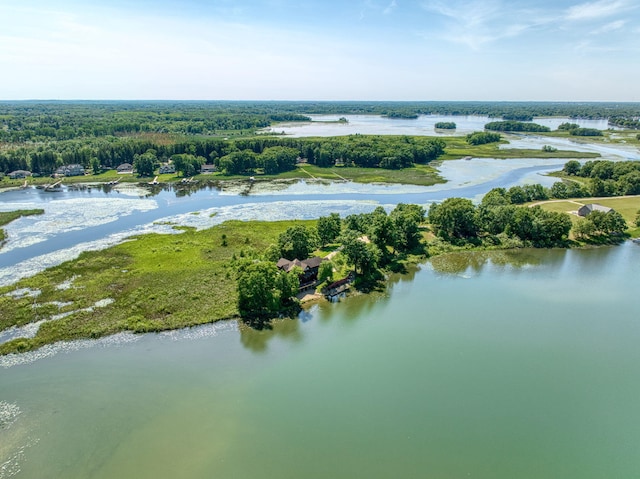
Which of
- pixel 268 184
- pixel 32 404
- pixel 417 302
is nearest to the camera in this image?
pixel 32 404

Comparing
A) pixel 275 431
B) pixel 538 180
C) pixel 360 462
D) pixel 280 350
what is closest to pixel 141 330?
pixel 280 350

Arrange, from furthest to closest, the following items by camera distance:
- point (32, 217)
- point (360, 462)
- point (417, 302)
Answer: point (32, 217), point (417, 302), point (360, 462)

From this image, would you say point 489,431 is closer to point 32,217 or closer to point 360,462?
point 360,462

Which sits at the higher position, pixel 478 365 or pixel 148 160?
pixel 148 160

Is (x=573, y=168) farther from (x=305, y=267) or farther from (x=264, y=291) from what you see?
(x=264, y=291)

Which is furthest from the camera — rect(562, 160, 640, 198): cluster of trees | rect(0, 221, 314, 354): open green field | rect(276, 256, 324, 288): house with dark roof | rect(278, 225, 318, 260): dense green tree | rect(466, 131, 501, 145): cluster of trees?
rect(466, 131, 501, 145): cluster of trees

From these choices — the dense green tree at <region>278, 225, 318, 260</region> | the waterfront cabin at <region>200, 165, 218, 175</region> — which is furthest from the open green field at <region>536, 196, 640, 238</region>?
the waterfront cabin at <region>200, 165, 218, 175</region>

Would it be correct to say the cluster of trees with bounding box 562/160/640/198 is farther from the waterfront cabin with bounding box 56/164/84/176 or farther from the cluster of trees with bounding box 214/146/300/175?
the waterfront cabin with bounding box 56/164/84/176

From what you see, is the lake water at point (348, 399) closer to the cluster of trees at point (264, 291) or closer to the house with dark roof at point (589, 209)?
the cluster of trees at point (264, 291)
